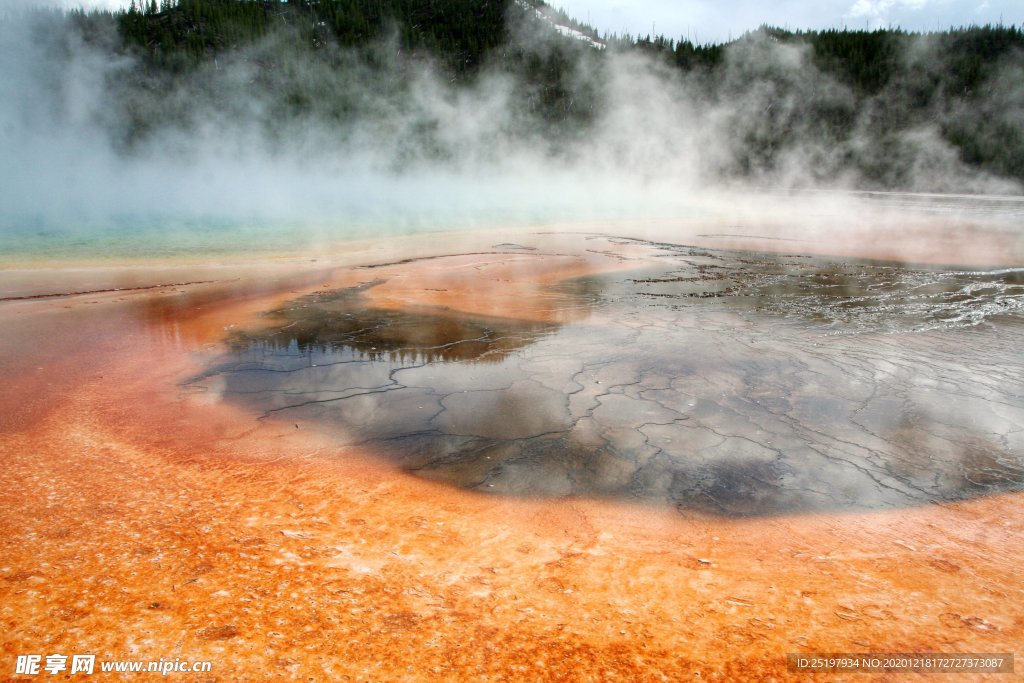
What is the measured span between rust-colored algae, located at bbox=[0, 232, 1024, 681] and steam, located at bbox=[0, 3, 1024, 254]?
2104 centimetres

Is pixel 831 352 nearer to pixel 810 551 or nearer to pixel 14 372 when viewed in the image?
pixel 810 551

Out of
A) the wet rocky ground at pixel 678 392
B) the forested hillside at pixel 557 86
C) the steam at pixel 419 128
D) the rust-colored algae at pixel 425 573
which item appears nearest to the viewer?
the rust-colored algae at pixel 425 573

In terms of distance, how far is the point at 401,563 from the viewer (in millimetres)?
2033

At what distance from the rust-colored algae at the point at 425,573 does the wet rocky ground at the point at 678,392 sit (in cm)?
21

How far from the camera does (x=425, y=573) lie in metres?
1.99

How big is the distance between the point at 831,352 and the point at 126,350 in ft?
16.3

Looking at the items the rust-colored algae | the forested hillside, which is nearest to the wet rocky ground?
the rust-colored algae

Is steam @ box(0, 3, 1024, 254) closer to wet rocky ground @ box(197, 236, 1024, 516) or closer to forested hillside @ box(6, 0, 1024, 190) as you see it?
forested hillside @ box(6, 0, 1024, 190)

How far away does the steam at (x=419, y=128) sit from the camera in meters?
31.3

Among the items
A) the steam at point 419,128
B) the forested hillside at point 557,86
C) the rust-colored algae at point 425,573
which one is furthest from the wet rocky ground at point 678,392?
the forested hillside at point 557,86

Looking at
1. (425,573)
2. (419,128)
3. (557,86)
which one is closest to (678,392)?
(425,573)

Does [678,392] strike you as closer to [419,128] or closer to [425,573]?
[425,573]

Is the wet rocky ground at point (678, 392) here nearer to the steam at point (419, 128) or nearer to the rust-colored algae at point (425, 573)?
the rust-colored algae at point (425, 573)

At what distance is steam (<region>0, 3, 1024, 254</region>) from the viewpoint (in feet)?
103
